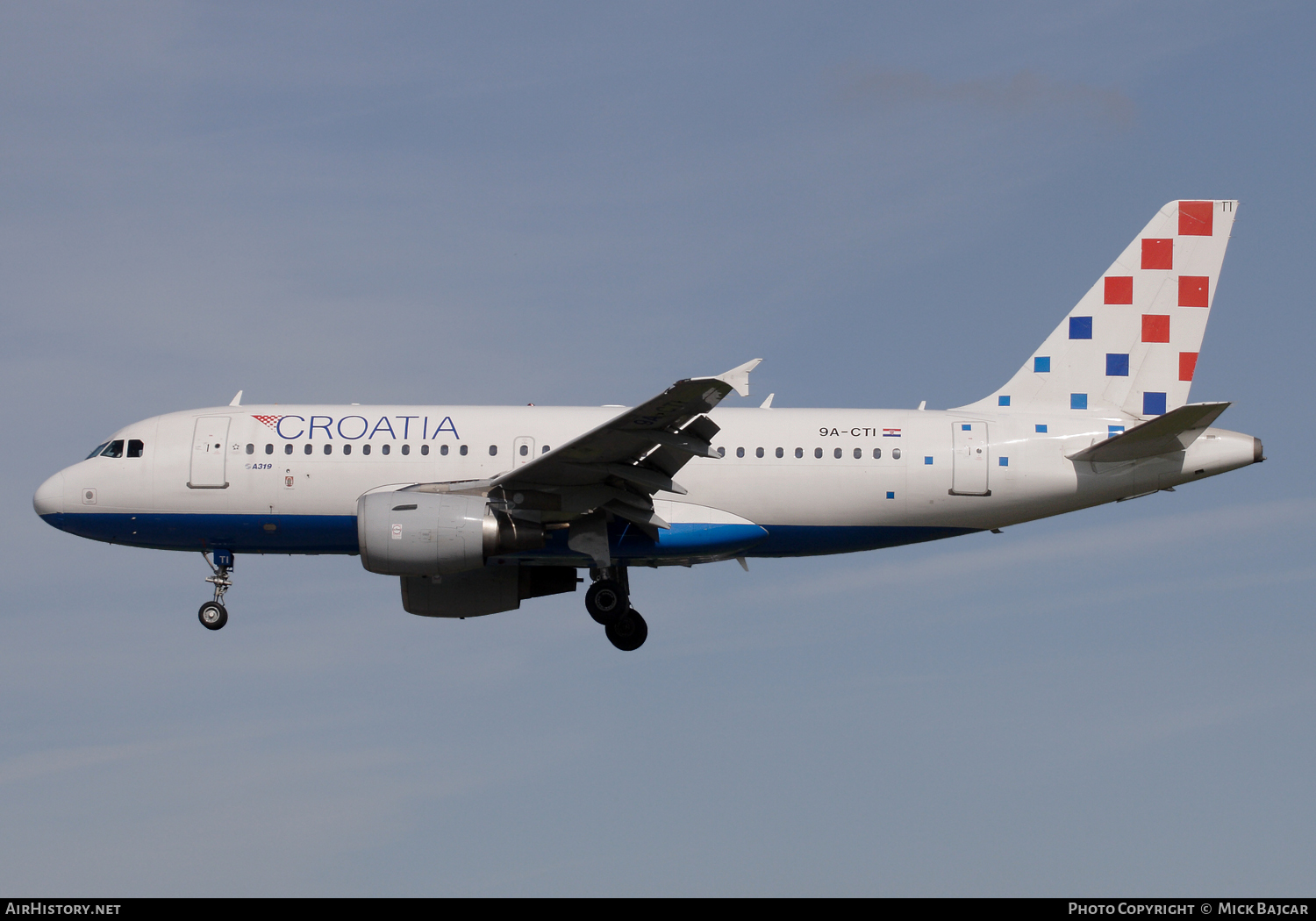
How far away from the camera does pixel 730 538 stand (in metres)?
25.8

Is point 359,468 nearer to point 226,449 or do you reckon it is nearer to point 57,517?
point 226,449

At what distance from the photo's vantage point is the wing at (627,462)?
22.0 meters

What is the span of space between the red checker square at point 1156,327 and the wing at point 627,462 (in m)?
9.88

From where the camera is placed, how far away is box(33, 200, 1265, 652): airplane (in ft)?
83.0

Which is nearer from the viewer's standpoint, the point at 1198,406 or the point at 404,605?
the point at 1198,406

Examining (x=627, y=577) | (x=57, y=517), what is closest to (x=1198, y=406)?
(x=627, y=577)

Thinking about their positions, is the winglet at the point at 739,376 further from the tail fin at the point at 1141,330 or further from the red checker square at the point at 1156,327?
the red checker square at the point at 1156,327

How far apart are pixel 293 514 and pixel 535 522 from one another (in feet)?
15.3

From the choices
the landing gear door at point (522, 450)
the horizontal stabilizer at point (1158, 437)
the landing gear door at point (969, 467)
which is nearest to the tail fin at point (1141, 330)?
the landing gear door at point (969, 467)

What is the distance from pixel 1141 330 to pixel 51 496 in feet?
69.6

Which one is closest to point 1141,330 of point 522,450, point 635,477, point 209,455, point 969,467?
point 969,467

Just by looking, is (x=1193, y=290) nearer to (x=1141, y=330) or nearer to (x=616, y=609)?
(x=1141, y=330)

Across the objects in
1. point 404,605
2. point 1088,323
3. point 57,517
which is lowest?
point 404,605

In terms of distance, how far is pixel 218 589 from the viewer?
26766 mm
